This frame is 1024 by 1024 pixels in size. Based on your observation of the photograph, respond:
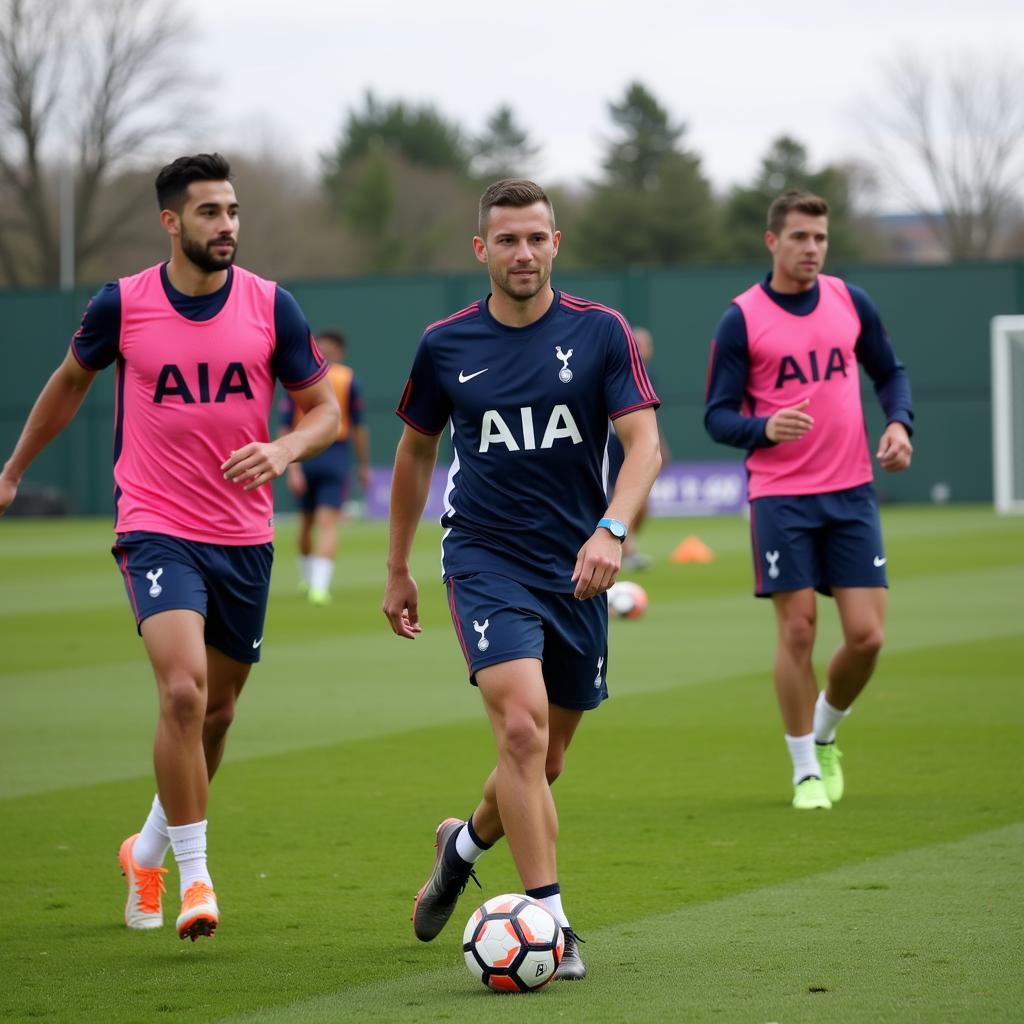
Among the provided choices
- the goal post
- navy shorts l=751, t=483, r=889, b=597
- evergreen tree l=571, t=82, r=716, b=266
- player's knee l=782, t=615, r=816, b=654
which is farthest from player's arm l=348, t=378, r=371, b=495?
evergreen tree l=571, t=82, r=716, b=266

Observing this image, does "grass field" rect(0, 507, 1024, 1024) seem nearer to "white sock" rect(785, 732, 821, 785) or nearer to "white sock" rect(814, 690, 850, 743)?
"white sock" rect(785, 732, 821, 785)

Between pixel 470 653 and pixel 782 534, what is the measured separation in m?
3.02

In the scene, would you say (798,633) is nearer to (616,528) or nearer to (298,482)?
(616,528)

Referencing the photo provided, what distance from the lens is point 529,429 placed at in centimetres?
582

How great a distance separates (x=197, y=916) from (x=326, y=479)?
13.4 meters

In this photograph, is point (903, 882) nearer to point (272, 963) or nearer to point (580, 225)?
point (272, 963)

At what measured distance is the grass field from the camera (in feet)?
17.3

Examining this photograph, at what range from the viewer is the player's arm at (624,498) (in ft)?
17.7

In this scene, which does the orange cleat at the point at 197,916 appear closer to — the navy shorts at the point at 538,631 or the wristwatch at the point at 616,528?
the navy shorts at the point at 538,631

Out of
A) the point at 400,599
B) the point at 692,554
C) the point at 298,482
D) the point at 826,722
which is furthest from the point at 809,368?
the point at 692,554

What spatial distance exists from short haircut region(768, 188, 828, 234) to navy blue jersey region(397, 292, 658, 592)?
8.94ft

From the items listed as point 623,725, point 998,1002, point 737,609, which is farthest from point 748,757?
point 737,609

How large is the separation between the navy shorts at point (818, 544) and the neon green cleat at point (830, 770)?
2.34ft

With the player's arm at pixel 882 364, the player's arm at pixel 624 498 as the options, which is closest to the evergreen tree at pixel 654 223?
the player's arm at pixel 882 364
